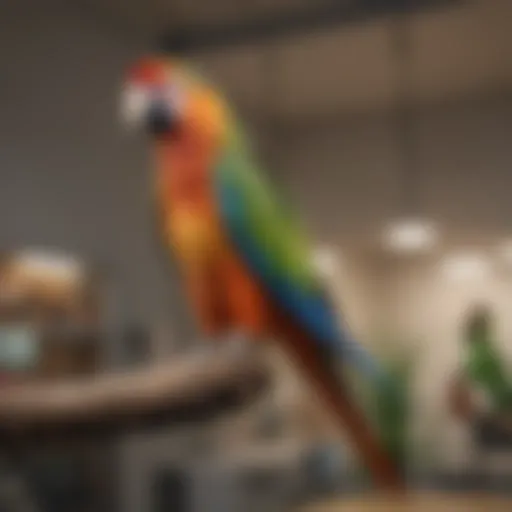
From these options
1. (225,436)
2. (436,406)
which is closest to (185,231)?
A: (225,436)

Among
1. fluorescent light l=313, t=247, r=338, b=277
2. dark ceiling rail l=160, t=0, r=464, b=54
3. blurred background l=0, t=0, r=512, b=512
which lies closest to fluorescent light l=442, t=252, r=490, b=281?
blurred background l=0, t=0, r=512, b=512

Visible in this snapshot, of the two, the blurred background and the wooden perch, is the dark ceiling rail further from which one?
the wooden perch

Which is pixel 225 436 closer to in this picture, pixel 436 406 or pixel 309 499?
pixel 309 499

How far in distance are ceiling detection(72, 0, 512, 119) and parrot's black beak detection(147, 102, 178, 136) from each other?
0.10m

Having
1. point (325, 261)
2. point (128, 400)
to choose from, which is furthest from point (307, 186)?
point (128, 400)

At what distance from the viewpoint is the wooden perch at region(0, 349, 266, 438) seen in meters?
0.86

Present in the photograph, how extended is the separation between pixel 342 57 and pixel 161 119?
0.72 feet

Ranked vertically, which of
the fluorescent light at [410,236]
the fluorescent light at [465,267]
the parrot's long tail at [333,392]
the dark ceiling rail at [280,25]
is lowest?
the parrot's long tail at [333,392]

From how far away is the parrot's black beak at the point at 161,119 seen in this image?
1.00 meters

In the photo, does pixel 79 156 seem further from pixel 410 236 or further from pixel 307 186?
pixel 410 236

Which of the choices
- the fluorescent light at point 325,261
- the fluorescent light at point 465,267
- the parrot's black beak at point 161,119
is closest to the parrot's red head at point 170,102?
the parrot's black beak at point 161,119

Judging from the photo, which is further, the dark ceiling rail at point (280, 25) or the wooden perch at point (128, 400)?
the dark ceiling rail at point (280, 25)

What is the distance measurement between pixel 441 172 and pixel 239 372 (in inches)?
13.0

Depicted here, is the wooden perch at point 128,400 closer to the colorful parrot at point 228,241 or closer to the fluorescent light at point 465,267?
the colorful parrot at point 228,241
